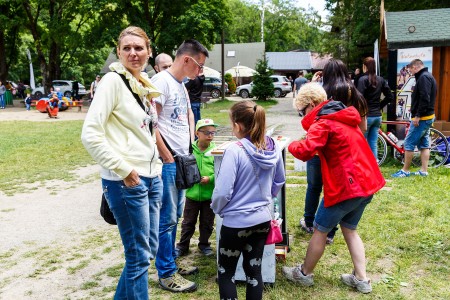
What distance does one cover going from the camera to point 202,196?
4344mm

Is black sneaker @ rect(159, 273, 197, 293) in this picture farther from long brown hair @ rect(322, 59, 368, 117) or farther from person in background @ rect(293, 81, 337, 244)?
long brown hair @ rect(322, 59, 368, 117)

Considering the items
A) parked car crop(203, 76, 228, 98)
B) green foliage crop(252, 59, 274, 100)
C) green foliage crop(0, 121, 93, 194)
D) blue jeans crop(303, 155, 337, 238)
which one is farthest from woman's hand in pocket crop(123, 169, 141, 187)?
parked car crop(203, 76, 228, 98)

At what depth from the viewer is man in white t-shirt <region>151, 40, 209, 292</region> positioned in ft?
11.3

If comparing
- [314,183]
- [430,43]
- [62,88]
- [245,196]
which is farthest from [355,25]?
[245,196]

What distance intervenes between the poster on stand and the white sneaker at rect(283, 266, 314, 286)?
21.0 feet

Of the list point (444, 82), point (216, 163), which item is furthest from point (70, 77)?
point (216, 163)

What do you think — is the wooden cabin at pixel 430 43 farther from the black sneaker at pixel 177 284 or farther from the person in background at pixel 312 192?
the black sneaker at pixel 177 284

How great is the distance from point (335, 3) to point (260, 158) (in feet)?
91.5

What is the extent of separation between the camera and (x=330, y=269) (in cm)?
406

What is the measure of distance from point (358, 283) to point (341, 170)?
0.98 m

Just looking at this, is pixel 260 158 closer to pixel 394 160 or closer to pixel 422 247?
pixel 422 247

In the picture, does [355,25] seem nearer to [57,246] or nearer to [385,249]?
[385,249]

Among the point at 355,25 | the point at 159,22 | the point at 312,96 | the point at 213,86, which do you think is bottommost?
the point at 312,96

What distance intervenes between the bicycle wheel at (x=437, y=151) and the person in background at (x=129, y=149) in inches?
271
